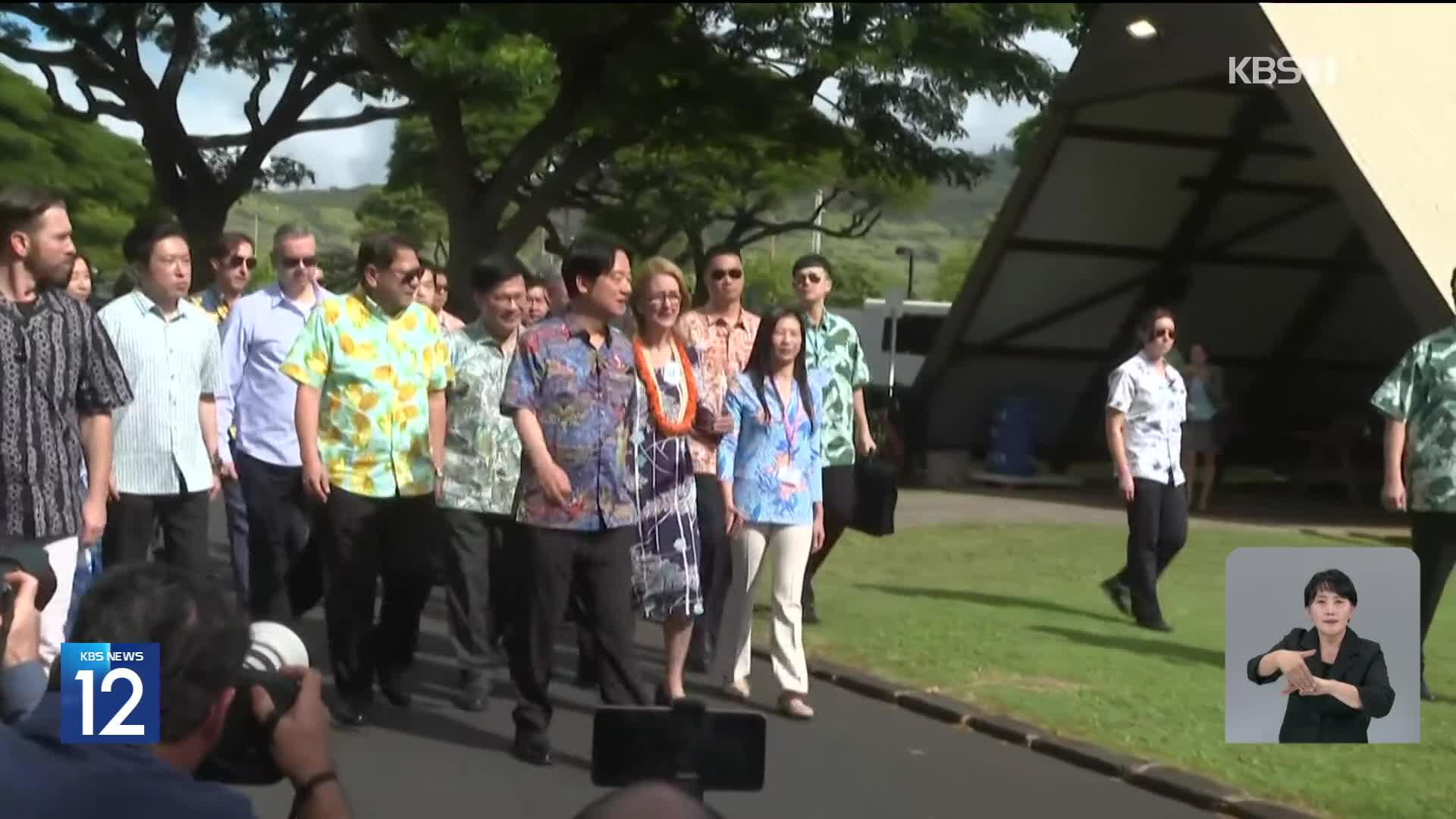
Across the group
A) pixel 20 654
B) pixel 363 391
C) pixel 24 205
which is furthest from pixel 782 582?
pixel 24 205

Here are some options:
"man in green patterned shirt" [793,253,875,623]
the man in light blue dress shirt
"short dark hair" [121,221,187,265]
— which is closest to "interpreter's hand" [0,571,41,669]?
"short dark hair" [121,221,187,265]

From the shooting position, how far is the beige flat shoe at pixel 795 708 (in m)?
6.23

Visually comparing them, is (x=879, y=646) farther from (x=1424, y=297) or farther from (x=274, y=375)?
(x=1424, y=297)

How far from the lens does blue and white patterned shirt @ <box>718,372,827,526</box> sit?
6211 millimetres

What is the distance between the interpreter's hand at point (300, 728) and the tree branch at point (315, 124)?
51cm

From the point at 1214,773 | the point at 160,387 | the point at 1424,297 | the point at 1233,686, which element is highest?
the point at 1424,297

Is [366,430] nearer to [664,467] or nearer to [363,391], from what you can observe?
[363,391]

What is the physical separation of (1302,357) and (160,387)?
1425 centimetres

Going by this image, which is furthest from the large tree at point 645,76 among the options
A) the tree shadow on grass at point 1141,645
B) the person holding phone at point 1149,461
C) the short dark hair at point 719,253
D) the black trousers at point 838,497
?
the person holding phone at point 1149,461

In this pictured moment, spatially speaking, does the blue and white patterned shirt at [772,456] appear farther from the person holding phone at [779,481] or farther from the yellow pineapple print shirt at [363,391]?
the yellow pineapple print shirt at [363,391]

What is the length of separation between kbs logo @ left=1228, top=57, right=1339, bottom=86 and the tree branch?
31.3 inches

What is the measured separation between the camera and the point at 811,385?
650cm

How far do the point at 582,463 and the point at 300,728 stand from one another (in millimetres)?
3138

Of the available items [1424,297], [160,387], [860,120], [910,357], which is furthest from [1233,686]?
[910,357]
